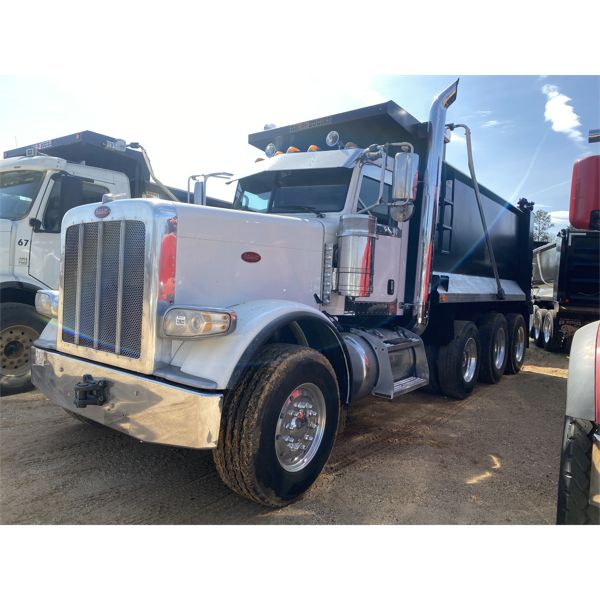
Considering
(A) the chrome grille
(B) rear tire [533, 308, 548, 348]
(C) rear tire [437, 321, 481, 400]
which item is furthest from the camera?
(B) rear tire [533, 308, 548, 348]

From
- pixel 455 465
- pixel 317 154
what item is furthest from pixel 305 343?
pixel 317 154

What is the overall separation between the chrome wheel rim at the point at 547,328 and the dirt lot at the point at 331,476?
747 centimetres

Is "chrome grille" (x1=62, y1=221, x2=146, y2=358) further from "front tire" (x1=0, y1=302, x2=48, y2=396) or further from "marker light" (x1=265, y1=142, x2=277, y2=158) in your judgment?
"front tire" (x1=0, y1=302, x2=48, y2=396)

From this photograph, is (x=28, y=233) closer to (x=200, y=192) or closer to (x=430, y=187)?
(x=200, y=192)

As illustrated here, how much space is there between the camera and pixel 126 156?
6520mm

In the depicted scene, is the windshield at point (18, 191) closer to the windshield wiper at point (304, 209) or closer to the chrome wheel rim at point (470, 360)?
the windshield wiper at point (304, 209)

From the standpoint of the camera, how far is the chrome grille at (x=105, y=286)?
289 cm

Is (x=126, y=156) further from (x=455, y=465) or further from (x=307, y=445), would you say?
(x=455, y=465)

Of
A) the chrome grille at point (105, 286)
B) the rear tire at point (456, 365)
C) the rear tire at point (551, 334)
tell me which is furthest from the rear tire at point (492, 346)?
the chrome grille at point (105, 286)

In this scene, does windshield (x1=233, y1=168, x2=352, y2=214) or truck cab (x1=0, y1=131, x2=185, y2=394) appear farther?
truck cab (x1=0, y1=131, x2=185, y2=394)

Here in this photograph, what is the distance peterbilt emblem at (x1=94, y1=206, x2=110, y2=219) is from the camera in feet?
10.1

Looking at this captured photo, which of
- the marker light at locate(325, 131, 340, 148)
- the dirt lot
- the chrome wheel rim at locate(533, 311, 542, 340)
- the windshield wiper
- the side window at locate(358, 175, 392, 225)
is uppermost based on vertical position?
the marker light at locate(325, 131, 340, 148)

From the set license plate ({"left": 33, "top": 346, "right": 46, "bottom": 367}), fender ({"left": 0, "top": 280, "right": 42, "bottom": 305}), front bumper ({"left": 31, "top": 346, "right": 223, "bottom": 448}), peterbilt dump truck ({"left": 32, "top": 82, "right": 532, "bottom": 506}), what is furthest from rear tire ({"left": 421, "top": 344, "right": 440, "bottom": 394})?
fender ({"left": 0, "top": 280, "right": 42, "bottom": 305})

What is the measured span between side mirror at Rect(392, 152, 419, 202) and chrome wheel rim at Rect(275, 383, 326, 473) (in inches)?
67.9
